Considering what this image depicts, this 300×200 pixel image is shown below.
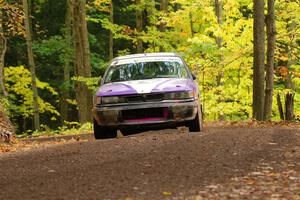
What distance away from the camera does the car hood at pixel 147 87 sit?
9.53m

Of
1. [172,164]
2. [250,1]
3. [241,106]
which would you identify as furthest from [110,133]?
[250,1]

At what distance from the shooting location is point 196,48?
1778 cm

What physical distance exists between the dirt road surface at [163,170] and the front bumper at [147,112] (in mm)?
1061

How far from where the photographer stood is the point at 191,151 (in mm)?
7180

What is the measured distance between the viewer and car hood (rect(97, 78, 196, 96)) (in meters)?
9.53

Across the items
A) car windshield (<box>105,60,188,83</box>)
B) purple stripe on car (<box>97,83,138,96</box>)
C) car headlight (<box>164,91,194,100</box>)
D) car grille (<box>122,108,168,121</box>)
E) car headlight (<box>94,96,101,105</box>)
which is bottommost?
car grille (<box>122,108,168,121</box>)

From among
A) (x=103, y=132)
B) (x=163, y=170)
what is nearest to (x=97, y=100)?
(x=103, y=132)

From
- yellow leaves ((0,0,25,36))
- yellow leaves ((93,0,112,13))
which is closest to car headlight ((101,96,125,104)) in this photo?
yellow leaves ((0,0,25,36))

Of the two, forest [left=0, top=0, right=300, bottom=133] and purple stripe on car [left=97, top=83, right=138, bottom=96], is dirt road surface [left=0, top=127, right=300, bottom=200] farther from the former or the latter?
forest [left=0, top=0, right=300, bottom=133]

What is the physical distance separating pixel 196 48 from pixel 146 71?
742cm

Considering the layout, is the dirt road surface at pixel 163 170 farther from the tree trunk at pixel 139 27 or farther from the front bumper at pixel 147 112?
the tree trunk at pixel 139 27

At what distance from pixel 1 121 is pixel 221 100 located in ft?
37.6

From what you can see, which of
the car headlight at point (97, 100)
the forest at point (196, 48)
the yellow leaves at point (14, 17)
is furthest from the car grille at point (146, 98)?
the yellow leaves at point (14, 17)

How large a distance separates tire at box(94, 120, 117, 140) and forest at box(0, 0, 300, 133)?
3901 millimetres
